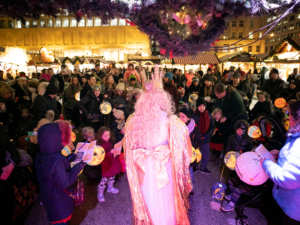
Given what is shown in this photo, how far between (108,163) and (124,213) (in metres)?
0.83

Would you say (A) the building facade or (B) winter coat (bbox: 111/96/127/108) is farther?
(A) the building facade

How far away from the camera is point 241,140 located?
3.70m

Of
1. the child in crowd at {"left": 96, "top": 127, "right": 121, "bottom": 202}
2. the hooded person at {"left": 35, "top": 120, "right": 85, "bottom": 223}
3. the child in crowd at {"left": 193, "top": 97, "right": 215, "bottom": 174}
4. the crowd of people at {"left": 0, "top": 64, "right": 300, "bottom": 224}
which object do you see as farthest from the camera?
the child in crowd at {"left": 193, "top": 97, "right": 215, "bottom": 174}

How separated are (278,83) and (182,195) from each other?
247 inches

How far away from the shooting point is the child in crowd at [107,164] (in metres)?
3.35

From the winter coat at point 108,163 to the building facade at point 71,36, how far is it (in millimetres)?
47804

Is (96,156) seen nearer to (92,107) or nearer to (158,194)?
(158,194)

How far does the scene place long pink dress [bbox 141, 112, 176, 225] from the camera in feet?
6.95

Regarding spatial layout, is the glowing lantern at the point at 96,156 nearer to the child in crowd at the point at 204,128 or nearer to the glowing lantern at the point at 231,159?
the glowing lantern at the point at 231,159

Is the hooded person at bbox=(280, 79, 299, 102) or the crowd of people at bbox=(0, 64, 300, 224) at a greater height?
the hooded person at bbox=(280, 79, 299, 102)

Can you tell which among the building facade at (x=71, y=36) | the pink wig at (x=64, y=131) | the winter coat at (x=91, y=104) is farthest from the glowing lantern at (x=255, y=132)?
the building facade at (x=71, y=36)

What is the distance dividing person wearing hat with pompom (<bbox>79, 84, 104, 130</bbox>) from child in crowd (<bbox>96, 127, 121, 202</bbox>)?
1.63m

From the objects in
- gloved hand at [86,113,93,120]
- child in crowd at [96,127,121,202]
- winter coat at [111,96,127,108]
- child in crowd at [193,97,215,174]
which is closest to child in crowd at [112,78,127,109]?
winter coat at [111,96,127,108]

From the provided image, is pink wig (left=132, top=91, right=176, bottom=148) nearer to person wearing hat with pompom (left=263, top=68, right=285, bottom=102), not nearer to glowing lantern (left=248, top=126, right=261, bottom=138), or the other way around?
glowing lantern (left=248, top=126, right=261, bottom=138)
